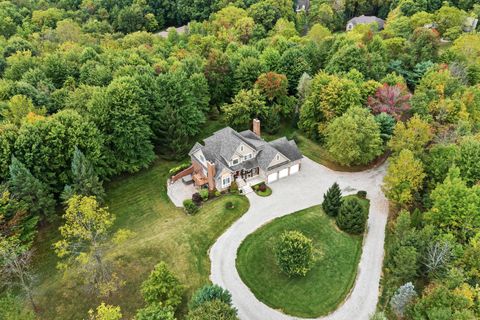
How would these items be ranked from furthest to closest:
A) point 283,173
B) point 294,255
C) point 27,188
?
point 283,173
point 27,188
point 294,255

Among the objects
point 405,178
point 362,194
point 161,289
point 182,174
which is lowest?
point 362,194

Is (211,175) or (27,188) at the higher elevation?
(27,188)

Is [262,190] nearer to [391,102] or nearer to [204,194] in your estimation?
[204,194]

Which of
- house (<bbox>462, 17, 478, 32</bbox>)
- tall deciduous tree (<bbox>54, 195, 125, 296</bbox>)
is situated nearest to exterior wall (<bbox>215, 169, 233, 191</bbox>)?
tall deciduous tree (<bbox>54, 195, 125, 296</bbox>)

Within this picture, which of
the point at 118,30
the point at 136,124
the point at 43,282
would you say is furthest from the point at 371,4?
the point at 43,282

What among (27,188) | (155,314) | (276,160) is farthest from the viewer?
(276,160)

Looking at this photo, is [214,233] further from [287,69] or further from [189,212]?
[287,69]

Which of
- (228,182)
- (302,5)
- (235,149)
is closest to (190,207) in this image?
(228,182)
